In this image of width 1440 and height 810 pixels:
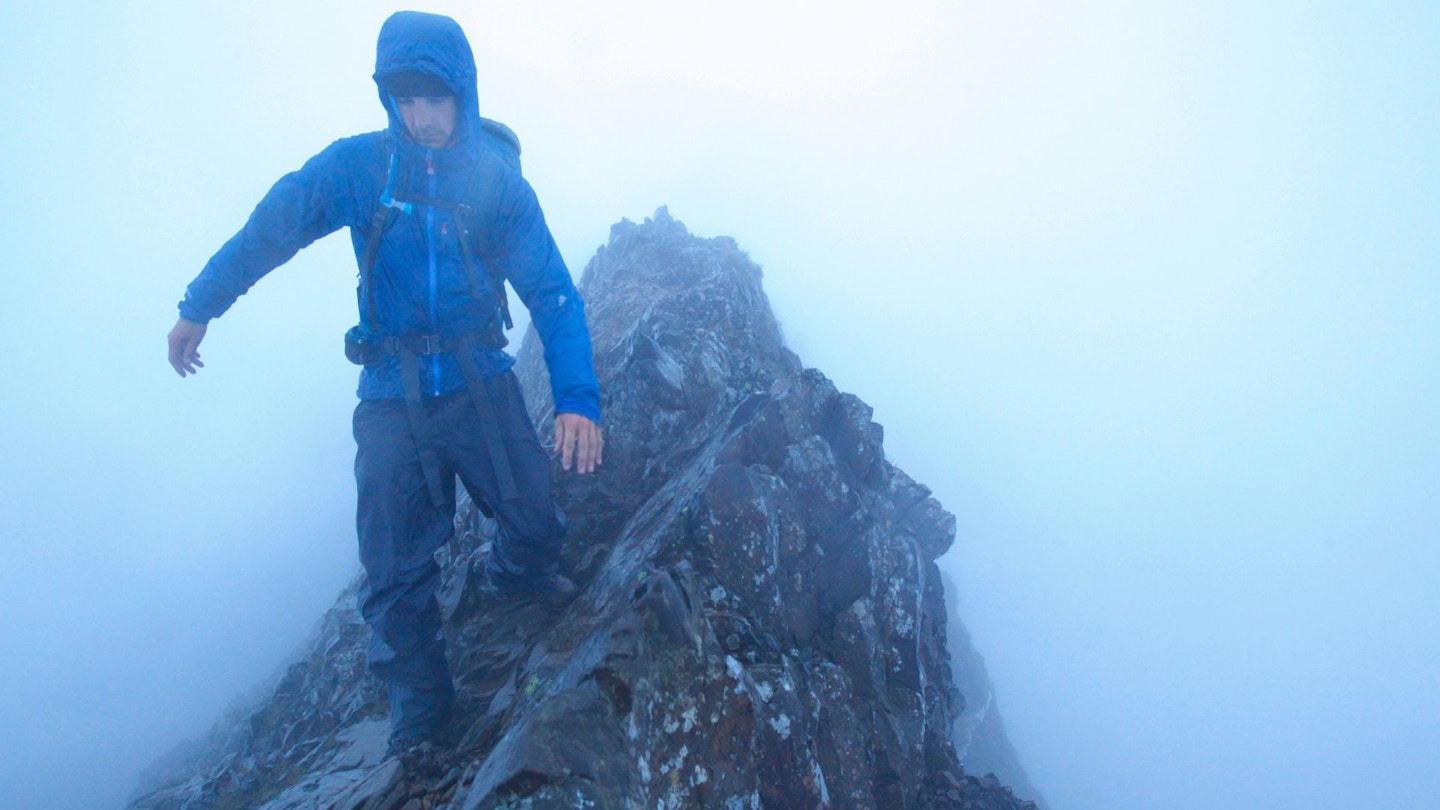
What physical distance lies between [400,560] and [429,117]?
13.7 feet

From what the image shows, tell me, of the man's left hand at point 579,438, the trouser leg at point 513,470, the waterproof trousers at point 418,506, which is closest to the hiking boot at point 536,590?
the trouser leg at point 513,470

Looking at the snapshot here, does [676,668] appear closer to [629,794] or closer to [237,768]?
[629,794]

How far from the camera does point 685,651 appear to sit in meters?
5.82

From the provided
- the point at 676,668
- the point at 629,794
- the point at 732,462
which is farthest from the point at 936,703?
the point at 629,794

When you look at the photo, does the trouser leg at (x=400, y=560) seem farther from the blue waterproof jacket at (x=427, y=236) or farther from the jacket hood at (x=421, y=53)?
the jacket hood at (x=421, y=53)

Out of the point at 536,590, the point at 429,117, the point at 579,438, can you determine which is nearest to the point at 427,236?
the point at 429,117

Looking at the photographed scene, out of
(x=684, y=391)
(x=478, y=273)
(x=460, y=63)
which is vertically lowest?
(x=478, y=273)

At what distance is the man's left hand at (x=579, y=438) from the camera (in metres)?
5.88

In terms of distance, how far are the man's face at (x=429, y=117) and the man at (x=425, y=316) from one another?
0.01m

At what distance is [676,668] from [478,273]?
4.13 metres

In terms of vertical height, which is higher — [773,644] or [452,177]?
[452,177]

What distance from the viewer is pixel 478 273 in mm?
6094

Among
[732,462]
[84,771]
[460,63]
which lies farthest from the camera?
[84,771]

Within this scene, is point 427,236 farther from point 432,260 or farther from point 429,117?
point 429,117
